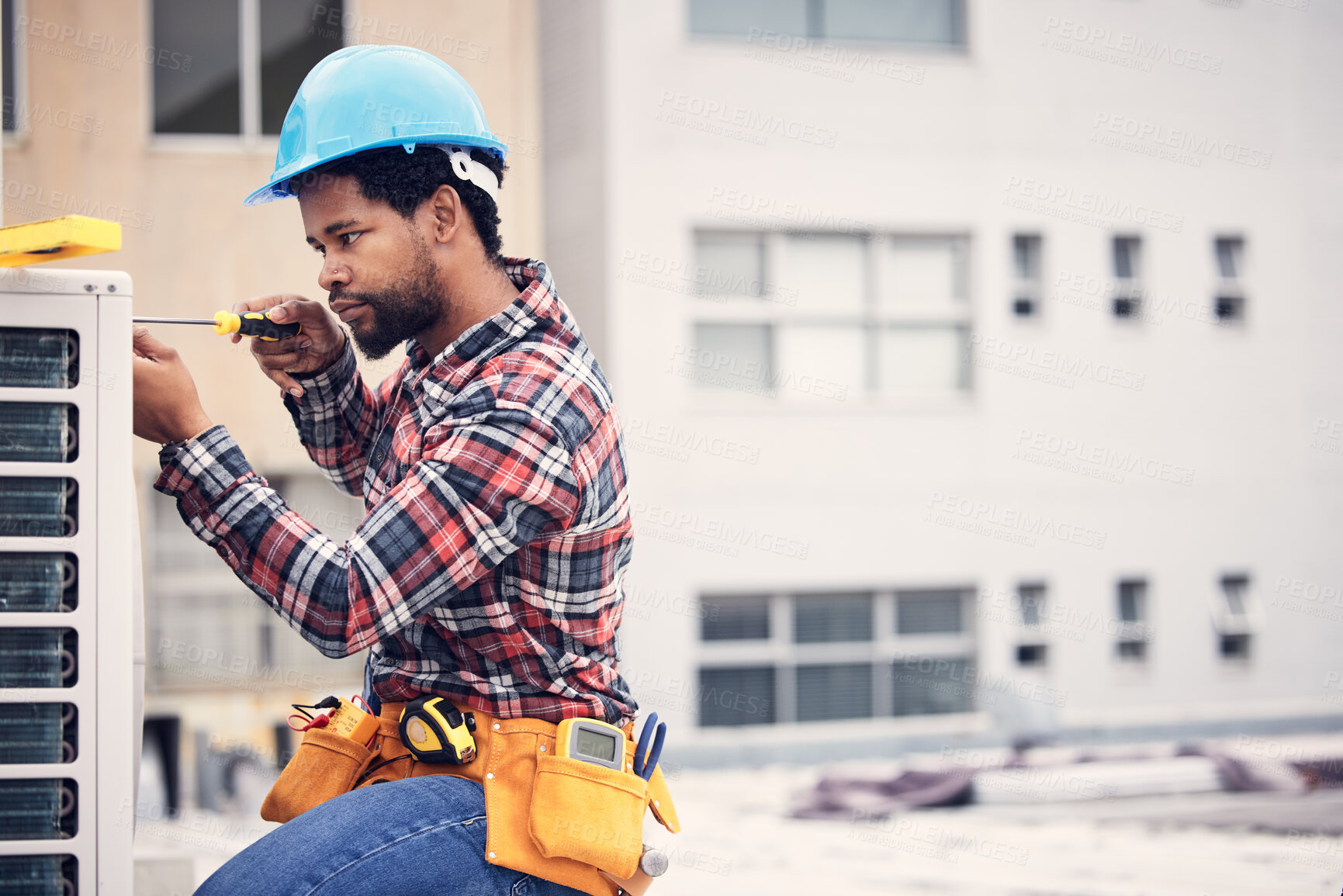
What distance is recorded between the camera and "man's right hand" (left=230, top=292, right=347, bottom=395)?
1956mm

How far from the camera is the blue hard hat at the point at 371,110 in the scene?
1731 millimetres

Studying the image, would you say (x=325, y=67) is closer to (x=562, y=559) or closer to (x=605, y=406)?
(x=605, y=406)

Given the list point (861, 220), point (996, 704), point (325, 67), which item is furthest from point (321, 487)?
point (325, 67)

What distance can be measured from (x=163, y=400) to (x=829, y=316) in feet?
32.0

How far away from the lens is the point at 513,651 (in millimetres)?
1694

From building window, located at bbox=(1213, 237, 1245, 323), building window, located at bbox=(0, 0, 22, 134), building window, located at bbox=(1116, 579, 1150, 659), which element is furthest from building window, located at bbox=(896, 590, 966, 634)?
building window, located at bbox=(0, 0, 22, 134)

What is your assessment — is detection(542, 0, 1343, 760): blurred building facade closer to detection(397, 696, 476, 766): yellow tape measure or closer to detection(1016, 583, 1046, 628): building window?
detection(1016, 583, 1046, 628): building window

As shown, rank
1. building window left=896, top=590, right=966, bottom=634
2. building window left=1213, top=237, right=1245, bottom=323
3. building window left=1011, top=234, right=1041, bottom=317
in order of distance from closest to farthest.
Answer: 1. building window left=896, top=590, right=966, bottom=634
2. building window left=1011, top=234, right=1041, bottom=317
3. building window left=1213, top=237, right=1245, bottom=323

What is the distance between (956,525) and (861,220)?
279 centimetres

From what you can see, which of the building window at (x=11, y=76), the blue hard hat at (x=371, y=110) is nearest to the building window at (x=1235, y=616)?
the building window at (x=11, y=76)

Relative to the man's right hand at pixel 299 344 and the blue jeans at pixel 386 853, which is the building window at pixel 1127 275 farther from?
the blue jeans at pixel 386 853

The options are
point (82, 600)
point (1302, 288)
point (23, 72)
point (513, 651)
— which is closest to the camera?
point (82, 600)

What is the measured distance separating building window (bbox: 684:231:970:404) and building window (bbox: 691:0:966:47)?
69.5 inches

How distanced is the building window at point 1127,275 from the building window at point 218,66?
7242 mm
